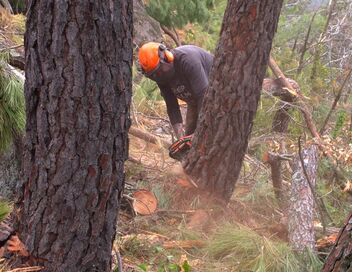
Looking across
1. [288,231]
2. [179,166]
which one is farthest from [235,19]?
[288,231]

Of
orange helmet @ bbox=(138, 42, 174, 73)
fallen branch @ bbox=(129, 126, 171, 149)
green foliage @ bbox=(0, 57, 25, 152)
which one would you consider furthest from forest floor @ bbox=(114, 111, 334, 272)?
green foliage @ bbox=(0, 57, 25, 152)

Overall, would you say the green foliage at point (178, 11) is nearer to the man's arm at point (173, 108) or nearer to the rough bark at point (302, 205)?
the man's arm at point (173, 108)

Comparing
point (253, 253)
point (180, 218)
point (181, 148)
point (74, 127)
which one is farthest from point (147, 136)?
point (74, 127)

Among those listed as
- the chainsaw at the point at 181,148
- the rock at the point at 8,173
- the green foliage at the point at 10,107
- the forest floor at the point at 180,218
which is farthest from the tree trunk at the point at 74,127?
the chainsaw at the point at 181,148

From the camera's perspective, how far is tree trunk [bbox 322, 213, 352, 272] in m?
2.01

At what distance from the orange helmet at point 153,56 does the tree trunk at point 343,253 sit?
2.39m

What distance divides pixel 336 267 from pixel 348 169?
128 inches

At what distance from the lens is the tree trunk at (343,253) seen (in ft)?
6.60

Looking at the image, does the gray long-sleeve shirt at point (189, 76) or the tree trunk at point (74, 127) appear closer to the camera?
the tree trunk at point (74, 127)

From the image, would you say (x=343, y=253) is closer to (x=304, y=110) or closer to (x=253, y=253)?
(x=253, y=253)

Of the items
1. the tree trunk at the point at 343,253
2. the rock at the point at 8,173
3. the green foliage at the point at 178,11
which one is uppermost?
the green foliage at the point at 178,11

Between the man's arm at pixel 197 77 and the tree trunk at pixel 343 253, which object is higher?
the man's arm at pixel 197 77

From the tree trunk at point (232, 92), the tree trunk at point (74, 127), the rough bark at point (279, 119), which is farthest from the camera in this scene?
the rough bark at point (279, 119)

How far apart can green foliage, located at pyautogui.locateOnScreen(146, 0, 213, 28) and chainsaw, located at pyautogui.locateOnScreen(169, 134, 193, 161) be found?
13.3ft
